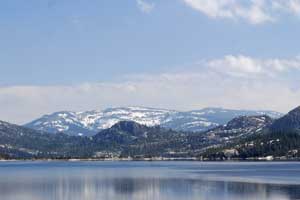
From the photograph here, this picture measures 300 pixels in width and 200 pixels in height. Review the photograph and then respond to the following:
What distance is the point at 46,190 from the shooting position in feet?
463

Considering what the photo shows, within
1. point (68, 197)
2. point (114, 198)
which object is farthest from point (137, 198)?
point (68, 197)

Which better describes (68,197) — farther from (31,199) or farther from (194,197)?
(194,197)

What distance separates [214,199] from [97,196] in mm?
25155

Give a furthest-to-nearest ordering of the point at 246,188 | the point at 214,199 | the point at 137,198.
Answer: the point at 246,188
the point at 137,198
the point at 214,199

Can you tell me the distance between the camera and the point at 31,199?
117812 mm

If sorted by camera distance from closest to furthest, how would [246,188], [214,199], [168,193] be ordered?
1. [214,199]
2. [168,193]
3. [246,188]

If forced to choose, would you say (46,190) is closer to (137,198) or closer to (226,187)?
(137,198)

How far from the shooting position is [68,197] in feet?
401

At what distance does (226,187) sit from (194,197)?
25473mm

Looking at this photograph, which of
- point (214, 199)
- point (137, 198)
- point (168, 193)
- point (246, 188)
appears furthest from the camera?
point (246, 188)

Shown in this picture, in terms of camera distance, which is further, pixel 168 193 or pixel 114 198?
pixel 168 193

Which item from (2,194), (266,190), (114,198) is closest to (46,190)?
(2,194)

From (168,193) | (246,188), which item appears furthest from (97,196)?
(246,188)

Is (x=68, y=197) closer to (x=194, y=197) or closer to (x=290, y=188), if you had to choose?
(x=194, y=197)
